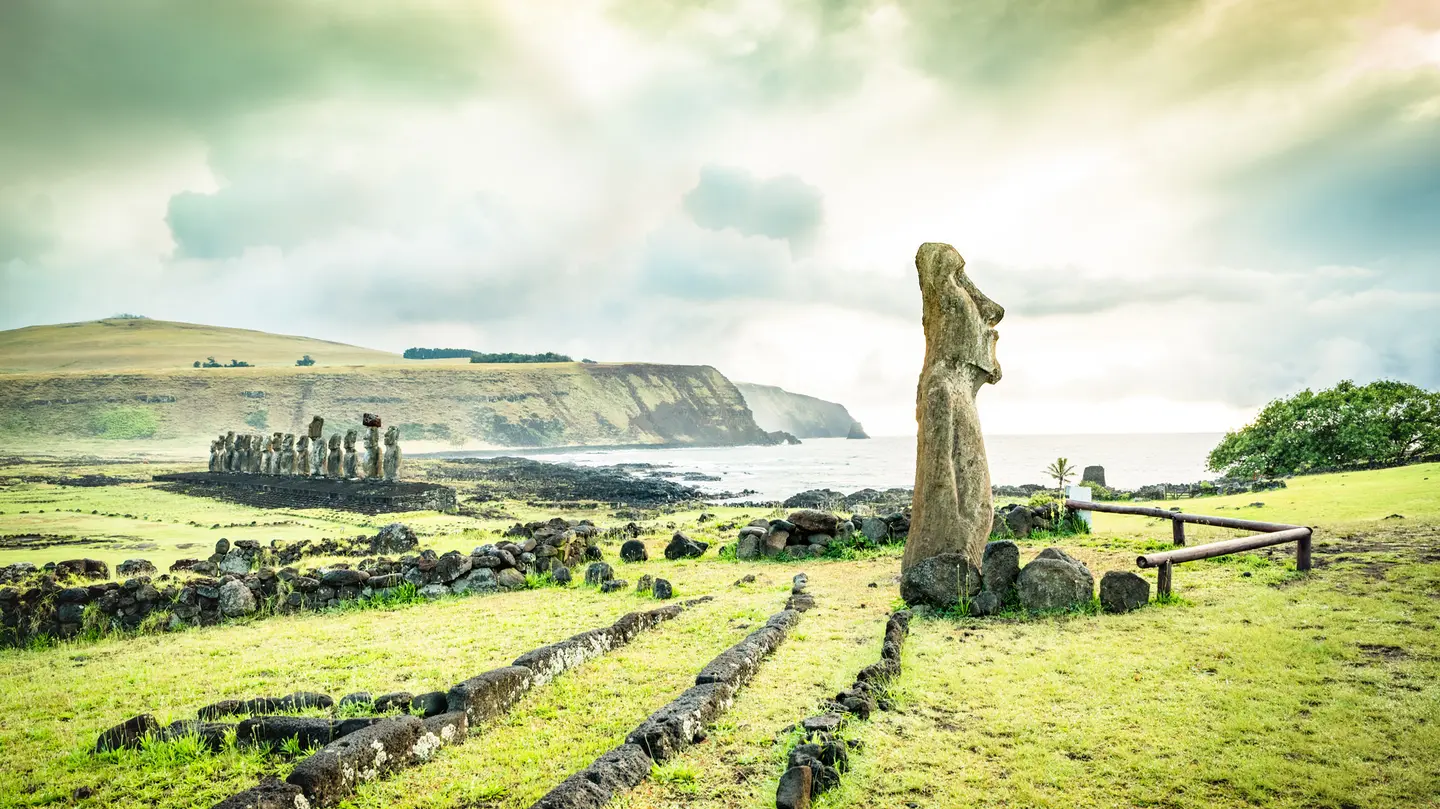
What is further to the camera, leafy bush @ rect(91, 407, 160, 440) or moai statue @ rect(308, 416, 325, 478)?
leafy bush @ rect(91, 407, 160, 440)

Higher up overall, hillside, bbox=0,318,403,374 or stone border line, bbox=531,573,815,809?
hillside, bbox=0,318,403,374

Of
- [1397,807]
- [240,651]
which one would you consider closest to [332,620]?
[240,651]

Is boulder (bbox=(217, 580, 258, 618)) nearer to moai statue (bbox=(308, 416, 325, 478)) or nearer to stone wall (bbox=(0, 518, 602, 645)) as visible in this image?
stone wall (bbox=(0, 518, 602, 645))

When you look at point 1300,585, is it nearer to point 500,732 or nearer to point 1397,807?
point 1397,807

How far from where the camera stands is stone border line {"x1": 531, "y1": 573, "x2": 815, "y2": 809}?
4672 millimetres

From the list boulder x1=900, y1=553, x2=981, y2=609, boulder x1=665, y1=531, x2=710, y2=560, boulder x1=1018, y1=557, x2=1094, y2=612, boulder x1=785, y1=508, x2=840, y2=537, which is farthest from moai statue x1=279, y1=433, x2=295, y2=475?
boulder x1=1018, y1=557, x2=1094, y2=612

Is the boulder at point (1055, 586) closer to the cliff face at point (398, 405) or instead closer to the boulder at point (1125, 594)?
the boulder at point (1125, 594)

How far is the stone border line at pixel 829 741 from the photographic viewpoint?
15.5ft

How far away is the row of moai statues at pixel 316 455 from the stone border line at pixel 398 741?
33.5 meters

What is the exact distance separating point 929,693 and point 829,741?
182cm

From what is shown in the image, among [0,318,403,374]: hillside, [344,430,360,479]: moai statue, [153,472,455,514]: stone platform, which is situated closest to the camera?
[153,472,455,514]: stone platform

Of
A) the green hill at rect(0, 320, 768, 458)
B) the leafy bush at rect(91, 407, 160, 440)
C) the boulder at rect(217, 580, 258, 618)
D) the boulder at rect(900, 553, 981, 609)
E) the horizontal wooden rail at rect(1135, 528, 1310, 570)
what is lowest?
the boulder at rect(217, 580, 258, 618)

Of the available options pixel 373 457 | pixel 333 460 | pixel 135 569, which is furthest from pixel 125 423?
pixel 135 569

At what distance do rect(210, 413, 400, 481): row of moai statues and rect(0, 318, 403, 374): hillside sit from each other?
63946 mm
